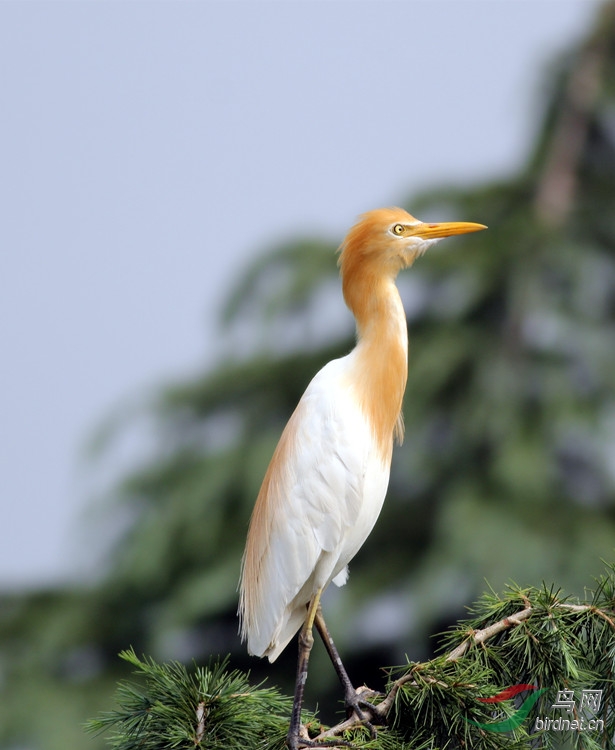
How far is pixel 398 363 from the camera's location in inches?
56.4

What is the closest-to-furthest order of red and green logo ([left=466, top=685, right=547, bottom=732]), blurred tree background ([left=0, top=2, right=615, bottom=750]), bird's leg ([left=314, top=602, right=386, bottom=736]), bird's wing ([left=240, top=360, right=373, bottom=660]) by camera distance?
red and green logo ([left=466, top=685, right=547, bottom=732]) < bird's leg ([left=314, top=602, right=386, bottom=736]) < bird's wing ([left=240, top=360, right=373, bottom=660]) < blurred tree background ([left=0, top=2, right=615, bottom=750])

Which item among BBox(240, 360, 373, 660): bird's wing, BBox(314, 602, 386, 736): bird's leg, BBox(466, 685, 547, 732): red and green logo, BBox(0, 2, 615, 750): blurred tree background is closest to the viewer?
BBox(466, 685, 547, 732): red and green logo

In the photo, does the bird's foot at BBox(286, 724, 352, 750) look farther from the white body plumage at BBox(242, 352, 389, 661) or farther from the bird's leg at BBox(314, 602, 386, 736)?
the white body plumage at BBox(242, 352, 389, 661)

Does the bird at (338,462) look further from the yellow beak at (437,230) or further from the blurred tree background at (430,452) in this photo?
the blurred tree background at (430,452)

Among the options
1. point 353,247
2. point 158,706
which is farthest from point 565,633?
point 353,247

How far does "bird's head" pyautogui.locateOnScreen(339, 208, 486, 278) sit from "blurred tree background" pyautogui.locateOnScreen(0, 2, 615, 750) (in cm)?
134

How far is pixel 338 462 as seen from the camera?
1.35 metres

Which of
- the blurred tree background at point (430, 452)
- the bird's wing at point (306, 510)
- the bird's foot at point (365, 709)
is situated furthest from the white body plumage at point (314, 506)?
the blurred tree background at point (430, 452)

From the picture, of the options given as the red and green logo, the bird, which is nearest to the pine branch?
the red and green logo

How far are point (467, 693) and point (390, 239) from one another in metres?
0.66

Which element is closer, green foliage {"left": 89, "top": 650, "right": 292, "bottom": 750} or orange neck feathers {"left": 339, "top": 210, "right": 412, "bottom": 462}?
green foliage {"left": 89, "top": 650, "right": 292, "bottom": 750}

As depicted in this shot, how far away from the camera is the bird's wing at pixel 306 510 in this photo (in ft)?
4.40

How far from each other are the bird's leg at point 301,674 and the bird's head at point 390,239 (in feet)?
1.59

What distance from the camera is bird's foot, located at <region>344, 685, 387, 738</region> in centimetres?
114
